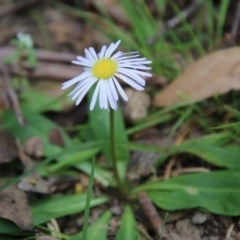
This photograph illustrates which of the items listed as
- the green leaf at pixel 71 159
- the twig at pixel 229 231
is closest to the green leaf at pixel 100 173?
A: the green leaf at pixel 71 159

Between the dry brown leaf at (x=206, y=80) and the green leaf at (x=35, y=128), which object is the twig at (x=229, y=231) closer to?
the dry brown leaf at (x=206, y=80)

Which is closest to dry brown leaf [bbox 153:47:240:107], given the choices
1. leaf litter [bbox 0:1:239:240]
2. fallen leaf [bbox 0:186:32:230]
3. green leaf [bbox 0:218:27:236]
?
leaf litter [bbox 0:1:239:240]

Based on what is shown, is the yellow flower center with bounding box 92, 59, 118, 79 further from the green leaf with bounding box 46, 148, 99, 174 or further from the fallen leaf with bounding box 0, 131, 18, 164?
the fallen leaf with bounding box 0, 131, 18, 164

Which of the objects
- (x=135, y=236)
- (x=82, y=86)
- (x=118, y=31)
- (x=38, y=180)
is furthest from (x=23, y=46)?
(x=135, y=236)

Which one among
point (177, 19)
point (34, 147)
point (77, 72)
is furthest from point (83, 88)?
point (177, 19)

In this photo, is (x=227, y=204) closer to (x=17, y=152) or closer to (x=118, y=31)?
(x=17, y=152)

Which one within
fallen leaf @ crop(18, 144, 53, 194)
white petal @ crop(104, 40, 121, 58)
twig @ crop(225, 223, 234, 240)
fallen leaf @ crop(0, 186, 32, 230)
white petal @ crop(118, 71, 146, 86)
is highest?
white petal @ crop(104, 40, 121, 58)

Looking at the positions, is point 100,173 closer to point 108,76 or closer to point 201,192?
point 201,192
